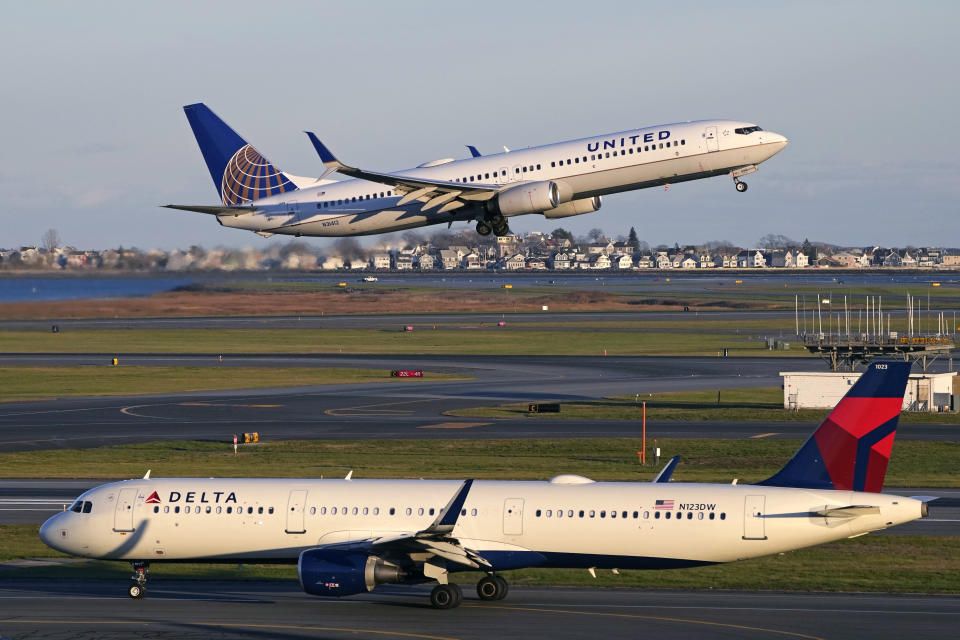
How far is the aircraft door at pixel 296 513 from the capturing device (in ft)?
118

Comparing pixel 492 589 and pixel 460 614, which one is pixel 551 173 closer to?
pixel 492 589

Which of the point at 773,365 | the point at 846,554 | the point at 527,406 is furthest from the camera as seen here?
the point at 773,365

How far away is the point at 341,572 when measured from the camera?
33656 millimetres

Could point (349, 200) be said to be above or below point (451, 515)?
above

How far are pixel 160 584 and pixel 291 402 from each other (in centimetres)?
5008

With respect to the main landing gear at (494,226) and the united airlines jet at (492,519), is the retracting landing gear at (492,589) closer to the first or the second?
the united airlines jet at (492,519)

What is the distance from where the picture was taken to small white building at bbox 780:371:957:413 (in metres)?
83.1

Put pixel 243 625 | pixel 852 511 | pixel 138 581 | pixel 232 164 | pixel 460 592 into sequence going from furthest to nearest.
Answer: pixel 232 164 < pixel 138 581 < pixel 460 592 < pixel 243 625 < pixel 852 511

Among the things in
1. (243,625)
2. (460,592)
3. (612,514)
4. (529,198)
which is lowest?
(243,625)

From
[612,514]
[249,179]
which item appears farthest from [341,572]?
[249,179]

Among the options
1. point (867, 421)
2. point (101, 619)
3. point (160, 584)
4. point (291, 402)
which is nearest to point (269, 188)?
point (291, 402)

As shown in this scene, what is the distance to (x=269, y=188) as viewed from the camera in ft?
221

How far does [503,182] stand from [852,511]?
109 ft

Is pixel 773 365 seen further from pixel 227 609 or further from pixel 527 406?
pixel 227 609
